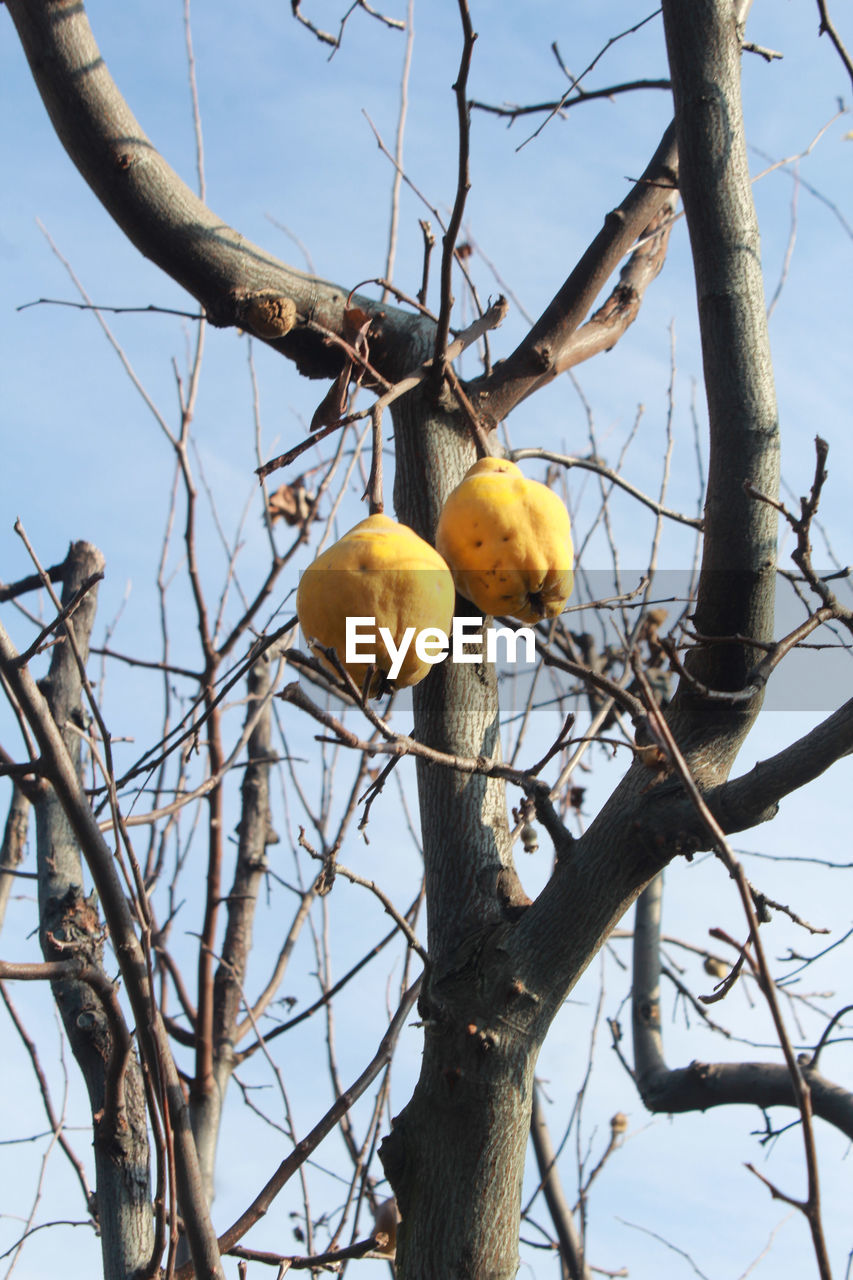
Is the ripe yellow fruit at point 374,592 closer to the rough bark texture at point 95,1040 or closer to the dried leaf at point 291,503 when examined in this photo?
the rough bark texture at point 95,1040

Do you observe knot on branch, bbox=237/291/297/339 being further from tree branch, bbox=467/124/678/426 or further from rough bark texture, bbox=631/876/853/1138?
rough bark texture, bbox=631/876/853/1138

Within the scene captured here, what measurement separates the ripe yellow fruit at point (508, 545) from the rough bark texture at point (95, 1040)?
0.91m

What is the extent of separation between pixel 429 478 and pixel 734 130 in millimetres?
761

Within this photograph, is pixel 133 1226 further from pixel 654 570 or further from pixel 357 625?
pixel 654 570

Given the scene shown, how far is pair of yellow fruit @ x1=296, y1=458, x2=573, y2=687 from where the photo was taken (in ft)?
4.12

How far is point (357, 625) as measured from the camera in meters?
1.25

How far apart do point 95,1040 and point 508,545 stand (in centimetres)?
129

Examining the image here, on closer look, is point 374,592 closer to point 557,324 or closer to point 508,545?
point 508,545

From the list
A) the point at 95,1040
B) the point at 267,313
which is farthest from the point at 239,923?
the point at 267,313

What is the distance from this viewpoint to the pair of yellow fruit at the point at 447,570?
1257 millimetres

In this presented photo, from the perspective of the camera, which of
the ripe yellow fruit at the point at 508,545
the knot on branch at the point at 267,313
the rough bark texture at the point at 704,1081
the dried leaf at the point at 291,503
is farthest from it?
the dried leaf at the point at 291,503

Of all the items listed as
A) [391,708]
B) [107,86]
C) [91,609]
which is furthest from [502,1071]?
[107,86]

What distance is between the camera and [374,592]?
125cm

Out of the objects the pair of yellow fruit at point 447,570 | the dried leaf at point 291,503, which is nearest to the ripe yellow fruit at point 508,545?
the pair of yellow fruit at point 447,570
